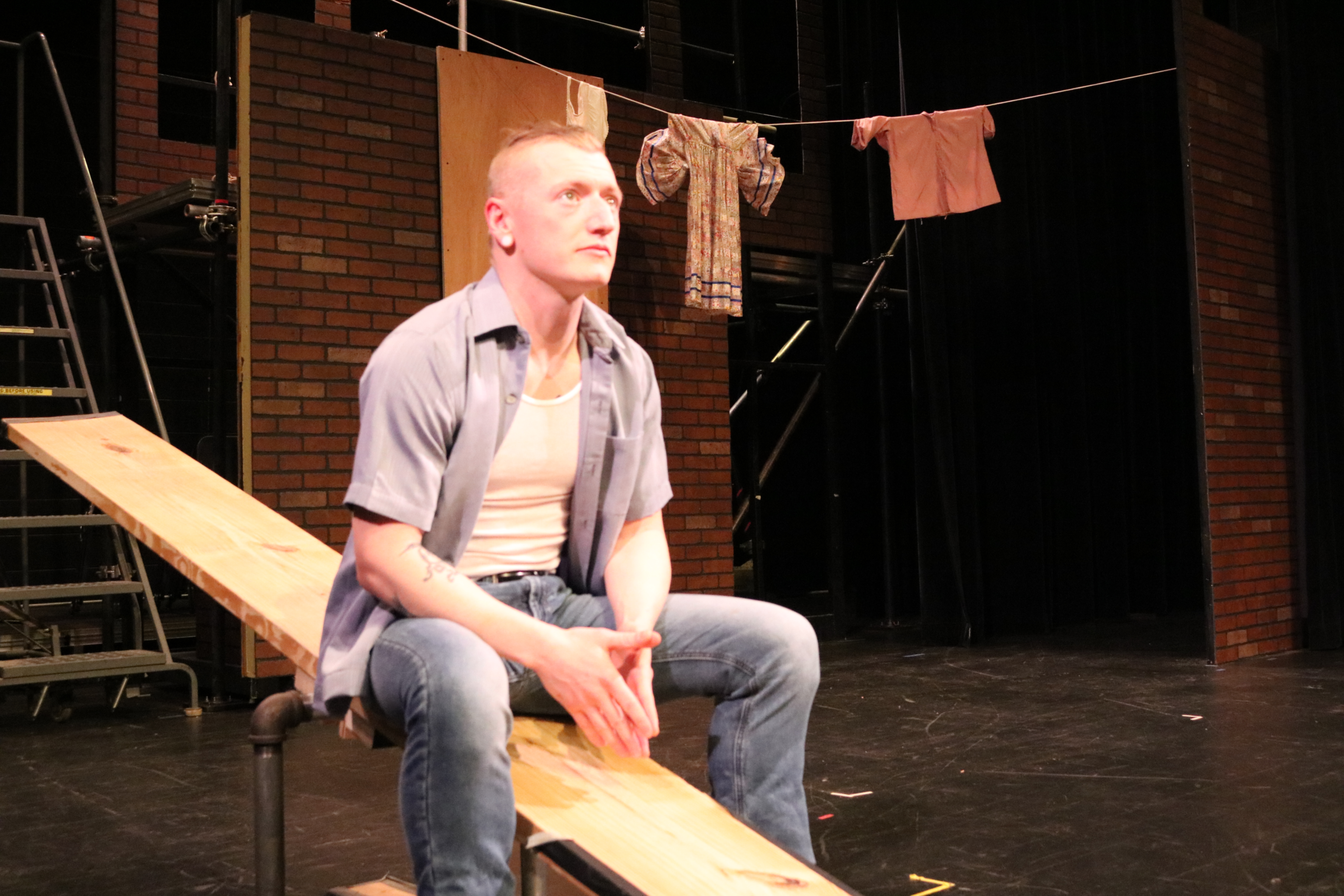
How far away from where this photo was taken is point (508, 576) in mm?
1771

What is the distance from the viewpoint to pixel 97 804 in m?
3.48

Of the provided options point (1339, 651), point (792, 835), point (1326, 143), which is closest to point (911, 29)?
point (1326, 143)

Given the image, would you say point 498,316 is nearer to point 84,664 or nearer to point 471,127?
point 84,664

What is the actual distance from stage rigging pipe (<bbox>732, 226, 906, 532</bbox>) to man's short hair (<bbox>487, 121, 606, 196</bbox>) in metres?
5.82

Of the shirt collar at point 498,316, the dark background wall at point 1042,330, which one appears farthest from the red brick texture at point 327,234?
the shirt collar at point 498,316

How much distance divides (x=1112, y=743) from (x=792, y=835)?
110 inches

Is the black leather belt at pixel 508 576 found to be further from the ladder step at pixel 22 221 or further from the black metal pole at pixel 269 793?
the ladder step at pixel 22 221

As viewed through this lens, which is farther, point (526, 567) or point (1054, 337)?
point (1054, 337)

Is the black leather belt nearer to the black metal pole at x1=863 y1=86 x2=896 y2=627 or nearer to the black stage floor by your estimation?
the black stage floor

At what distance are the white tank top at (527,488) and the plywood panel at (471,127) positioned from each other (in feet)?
13.2

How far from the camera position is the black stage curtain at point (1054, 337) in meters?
7.24

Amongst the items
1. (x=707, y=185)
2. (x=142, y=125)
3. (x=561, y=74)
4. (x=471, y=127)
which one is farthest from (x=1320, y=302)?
(x=142, y=125)

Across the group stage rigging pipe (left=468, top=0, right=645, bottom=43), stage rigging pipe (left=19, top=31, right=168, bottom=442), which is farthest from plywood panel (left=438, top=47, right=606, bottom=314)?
stage rigging pipe (left=19, top=31, right=168, bottom=442)

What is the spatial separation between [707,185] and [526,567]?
4.90 metres
